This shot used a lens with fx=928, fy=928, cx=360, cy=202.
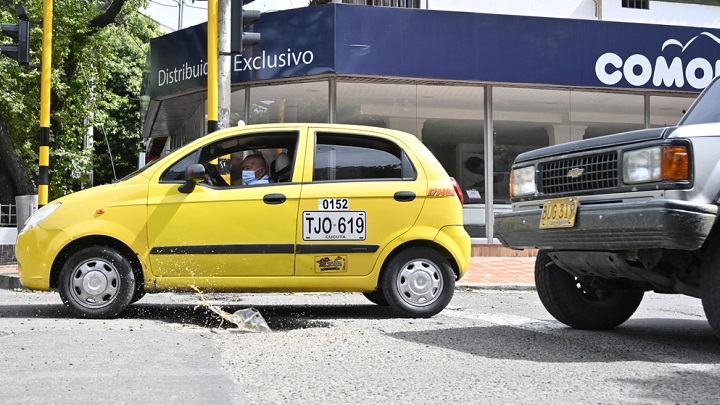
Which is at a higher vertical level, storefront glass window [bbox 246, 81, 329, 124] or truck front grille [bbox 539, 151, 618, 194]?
storefront glass window [bbox 246, 81, 329, 124]

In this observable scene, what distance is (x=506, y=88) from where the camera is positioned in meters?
17.1

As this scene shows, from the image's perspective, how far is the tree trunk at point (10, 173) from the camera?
1984 cm

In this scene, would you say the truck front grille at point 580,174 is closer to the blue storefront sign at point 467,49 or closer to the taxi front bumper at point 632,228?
the taxi front bumper at point 632,228

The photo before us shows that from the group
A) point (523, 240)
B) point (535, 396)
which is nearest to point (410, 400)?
point (535, 396)

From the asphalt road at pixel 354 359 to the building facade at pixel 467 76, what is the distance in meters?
8.42

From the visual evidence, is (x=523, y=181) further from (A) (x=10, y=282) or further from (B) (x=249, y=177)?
(A) (x=10, y=282)

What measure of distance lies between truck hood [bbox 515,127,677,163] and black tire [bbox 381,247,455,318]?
4.90 ft

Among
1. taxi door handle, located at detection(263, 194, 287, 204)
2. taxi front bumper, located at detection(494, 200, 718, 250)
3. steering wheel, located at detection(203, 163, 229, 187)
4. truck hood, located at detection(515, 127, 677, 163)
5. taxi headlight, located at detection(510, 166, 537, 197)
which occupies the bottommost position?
taxi front bumper, located at detection(494, 200, 718, 250)

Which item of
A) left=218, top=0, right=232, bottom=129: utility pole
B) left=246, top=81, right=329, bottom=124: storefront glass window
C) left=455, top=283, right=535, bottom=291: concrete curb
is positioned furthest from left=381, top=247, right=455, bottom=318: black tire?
left=246, top=81, right=329, bottom=124: storefront glass window

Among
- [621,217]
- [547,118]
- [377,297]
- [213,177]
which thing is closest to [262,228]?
[213,177]

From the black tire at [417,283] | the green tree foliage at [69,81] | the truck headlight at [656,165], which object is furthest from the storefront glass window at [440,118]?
the truck headlight at [656,165]

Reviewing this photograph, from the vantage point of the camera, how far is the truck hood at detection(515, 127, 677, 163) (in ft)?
17.9

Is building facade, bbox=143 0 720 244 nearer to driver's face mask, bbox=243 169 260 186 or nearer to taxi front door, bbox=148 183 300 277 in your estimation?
driver's face mask, bbox=243 169 260 186

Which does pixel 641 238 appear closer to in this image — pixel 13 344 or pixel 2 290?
pixel 13 344
